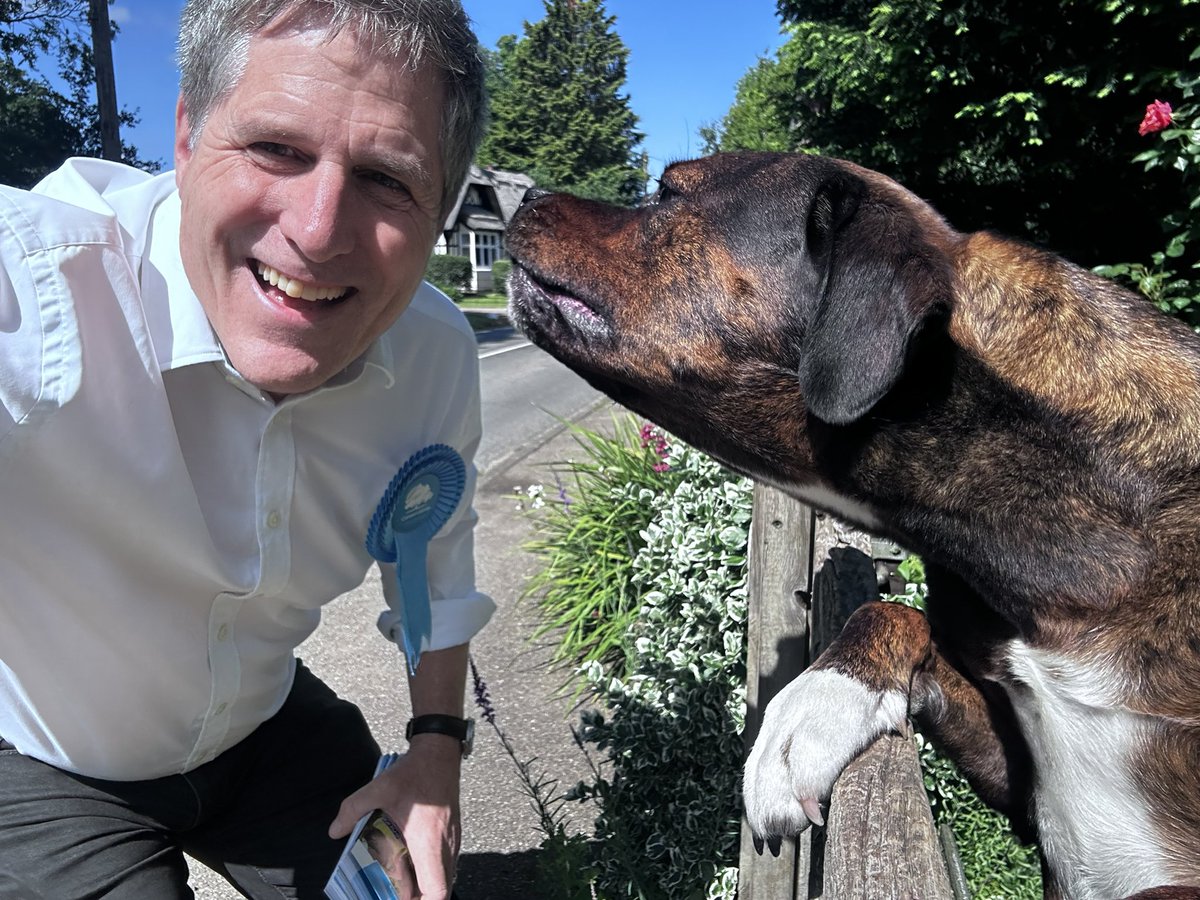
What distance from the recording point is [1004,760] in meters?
2.17

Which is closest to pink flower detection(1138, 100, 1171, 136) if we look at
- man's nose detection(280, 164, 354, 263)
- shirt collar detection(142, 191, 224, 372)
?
man's nose detection(280, 164, 354, 263)

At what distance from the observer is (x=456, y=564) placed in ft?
8.18

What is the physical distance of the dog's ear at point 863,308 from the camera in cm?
172

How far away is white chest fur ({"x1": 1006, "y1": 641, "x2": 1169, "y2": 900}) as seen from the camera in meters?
1.79

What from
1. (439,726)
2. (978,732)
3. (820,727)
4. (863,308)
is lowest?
(439,726)

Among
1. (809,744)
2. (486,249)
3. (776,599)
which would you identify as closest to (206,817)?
(809,744)

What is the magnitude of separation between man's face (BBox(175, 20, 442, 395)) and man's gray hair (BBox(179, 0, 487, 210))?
37mm

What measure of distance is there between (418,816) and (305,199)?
1413 millimetres

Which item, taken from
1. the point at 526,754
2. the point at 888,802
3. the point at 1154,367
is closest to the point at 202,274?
the point at 888,802

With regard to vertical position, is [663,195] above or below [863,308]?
above

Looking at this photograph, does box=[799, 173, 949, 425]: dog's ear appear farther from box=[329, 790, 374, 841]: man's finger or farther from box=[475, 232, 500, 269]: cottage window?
box=[475, 232, 500, 269]: cottage window

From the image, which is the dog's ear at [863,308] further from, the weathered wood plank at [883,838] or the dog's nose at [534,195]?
the dog's nose at [534,195]

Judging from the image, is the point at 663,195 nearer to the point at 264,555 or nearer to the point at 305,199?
the point at 305,199

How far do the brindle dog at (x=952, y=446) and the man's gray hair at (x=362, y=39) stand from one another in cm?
36
